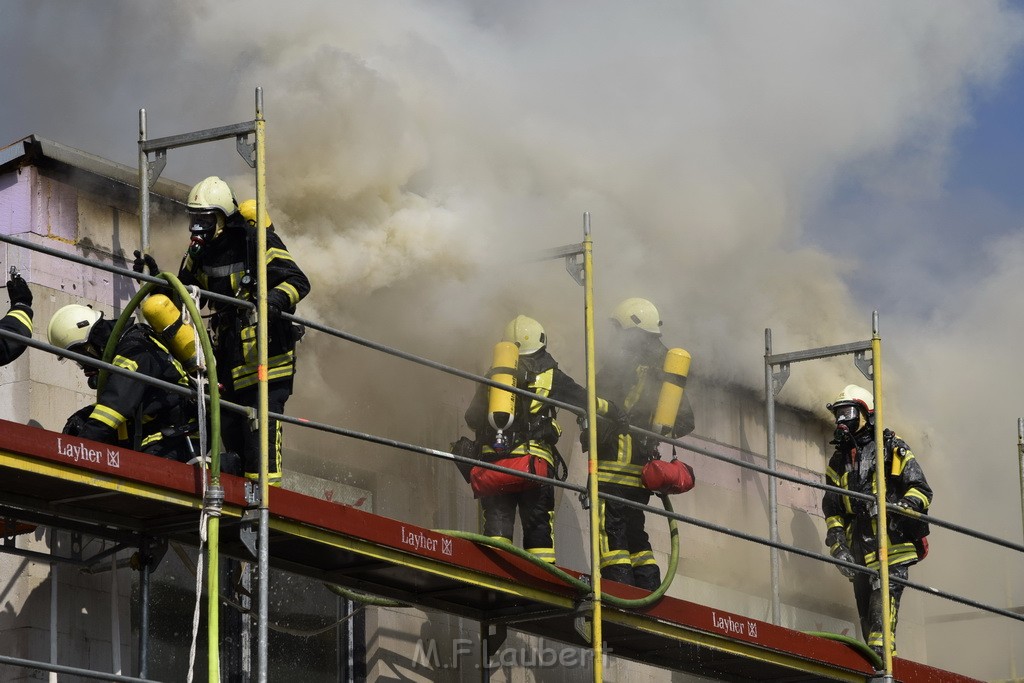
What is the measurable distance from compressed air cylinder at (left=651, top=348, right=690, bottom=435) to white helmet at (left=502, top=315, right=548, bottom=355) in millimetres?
802

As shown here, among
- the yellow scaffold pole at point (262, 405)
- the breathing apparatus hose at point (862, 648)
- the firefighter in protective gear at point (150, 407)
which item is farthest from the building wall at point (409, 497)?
the breathing apparatus hose at point (862, 648)

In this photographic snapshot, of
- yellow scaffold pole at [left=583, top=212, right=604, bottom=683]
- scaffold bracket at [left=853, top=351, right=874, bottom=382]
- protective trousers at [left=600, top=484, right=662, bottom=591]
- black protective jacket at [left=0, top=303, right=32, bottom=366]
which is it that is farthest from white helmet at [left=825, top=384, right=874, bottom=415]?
black protective jacket at [left=0, top=303, right=32, bottom=366]

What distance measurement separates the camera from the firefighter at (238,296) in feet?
32.0

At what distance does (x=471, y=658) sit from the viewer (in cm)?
1220

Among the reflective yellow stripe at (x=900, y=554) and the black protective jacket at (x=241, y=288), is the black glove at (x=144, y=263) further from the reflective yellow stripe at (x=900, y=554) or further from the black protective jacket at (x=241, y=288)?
the reflective yellow stripe at (x=900, y=554)

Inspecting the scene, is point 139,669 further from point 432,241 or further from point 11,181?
point 432,241

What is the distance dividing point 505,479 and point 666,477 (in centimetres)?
105

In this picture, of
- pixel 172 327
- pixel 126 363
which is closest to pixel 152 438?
pixel 126 363

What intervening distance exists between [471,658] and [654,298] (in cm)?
439

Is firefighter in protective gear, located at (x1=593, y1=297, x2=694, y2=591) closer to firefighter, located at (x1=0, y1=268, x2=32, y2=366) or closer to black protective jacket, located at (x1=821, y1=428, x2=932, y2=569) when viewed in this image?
black protective jacket, located at (x1=821, y1=428, x2=932, y2=569)

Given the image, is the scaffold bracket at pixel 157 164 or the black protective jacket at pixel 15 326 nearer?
the black protective jacket at pixel 15 326

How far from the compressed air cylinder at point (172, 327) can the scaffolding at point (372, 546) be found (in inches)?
20.0

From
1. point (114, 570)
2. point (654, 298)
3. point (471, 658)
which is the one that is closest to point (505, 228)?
point (654, 298)

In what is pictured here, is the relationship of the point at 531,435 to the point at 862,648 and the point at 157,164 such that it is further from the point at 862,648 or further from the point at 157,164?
the point at 157,164
